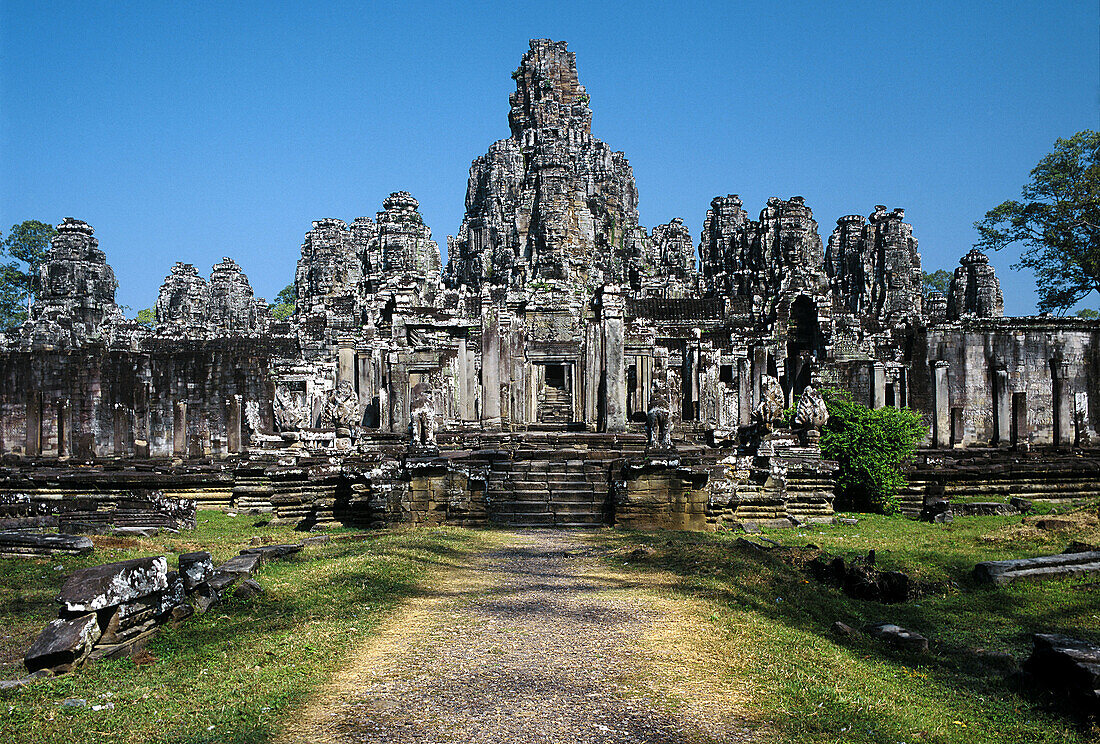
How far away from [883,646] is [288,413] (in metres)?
12.2

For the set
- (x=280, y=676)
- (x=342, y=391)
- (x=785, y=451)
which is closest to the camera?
(x=280, y=676)

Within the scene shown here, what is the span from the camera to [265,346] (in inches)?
1267

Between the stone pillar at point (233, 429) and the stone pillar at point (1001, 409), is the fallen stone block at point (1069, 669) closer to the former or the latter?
the stone pillar at point (1001, 409)

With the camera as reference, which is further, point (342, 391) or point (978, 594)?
point (342, 391)

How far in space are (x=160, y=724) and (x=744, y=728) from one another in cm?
327

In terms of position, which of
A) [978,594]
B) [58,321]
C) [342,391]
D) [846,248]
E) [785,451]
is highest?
[846,248]

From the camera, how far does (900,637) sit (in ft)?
22.0

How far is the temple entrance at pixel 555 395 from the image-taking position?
27858 mm

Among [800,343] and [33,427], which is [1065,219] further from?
[33,427]

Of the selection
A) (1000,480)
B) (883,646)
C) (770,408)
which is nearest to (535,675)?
(883,646)

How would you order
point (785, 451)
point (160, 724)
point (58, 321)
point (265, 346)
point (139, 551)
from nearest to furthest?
point (160, 724), point (139, 551), point (785, 451), point (58, 321), point (265, 346)

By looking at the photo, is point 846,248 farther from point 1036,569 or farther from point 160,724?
point 160,724

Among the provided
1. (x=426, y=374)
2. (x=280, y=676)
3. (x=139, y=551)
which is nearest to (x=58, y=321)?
(x=426, y=374)

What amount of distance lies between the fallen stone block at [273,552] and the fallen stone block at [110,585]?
275 centimetres
